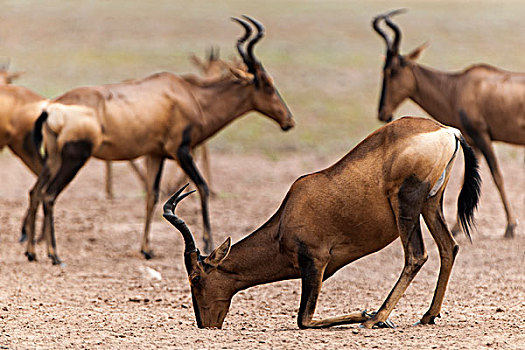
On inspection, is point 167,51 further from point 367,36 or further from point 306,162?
point 306,162

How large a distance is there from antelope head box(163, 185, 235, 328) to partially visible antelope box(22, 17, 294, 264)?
3642 mm

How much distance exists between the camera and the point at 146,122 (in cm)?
1109

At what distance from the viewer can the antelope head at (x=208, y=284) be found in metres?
7.34

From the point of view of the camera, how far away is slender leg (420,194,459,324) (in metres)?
7.18

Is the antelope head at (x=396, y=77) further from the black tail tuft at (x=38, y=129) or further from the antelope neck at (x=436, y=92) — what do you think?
the black tail tuft at (x=38, y=129)

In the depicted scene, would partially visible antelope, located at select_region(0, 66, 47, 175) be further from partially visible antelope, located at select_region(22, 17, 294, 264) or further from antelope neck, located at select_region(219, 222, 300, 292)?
antelope neck, located at select_region(219, 222, 300, 292)

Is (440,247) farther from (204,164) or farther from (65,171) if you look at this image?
(204,164)

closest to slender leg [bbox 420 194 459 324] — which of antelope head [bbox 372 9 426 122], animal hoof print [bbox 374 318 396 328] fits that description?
animal hoof print [bbox 374 318 396 328]

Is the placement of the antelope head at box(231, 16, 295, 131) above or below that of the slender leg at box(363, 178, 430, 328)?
below

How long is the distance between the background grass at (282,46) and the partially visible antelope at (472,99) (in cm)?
656

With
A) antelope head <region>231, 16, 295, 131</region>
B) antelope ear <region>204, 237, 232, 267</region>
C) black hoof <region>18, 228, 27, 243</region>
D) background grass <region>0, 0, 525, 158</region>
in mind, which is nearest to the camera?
antelope ear <region>204, 237, 232, 267</region>

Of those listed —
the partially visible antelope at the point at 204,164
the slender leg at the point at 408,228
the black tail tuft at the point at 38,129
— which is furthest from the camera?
the partially visible antelope at the point at 204,164

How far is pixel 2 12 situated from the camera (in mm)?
38125

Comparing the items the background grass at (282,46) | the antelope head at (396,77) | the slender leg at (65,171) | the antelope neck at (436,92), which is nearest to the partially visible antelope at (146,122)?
the slender leg at (65,171)
